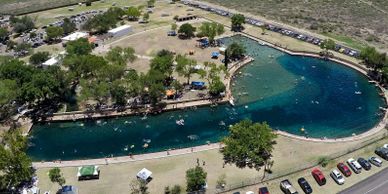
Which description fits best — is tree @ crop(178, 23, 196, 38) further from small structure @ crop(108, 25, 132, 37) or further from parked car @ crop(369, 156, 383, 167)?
parked car @ crop(369, 156, 383, 167)

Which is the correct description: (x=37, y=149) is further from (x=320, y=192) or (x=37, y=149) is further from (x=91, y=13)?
(x=91, y=13)

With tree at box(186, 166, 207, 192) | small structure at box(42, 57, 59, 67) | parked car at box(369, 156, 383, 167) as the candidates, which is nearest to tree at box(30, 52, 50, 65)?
small structure at box(42, 57, 59, 67)

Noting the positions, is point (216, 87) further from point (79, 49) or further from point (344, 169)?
point (79, 49)

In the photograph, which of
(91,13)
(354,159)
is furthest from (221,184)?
(91,13)

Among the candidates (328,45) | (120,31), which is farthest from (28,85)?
(328,45)

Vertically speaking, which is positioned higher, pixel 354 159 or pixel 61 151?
pixel 354 159

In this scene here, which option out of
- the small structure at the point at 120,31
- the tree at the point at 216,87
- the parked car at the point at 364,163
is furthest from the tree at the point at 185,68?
the parked car at the point at 364,163
